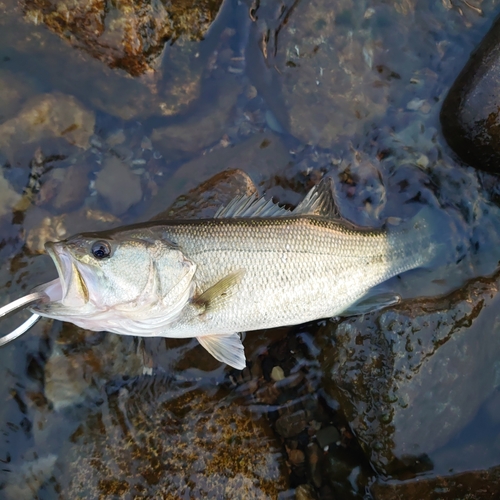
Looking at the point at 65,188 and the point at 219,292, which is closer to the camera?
the point at 219,292

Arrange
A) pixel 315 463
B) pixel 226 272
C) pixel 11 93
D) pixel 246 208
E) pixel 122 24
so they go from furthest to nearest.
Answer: pixel 315 463, pixel 11 93, pixel 122 24, pixel 246 208, pixel 226 272

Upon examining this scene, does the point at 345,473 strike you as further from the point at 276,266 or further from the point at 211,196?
the point at 211,196

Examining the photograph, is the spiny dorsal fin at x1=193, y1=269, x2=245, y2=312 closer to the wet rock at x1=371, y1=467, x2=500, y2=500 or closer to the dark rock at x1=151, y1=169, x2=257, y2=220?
the dark rock at x1=151, y1=169, x2=257, y2=220

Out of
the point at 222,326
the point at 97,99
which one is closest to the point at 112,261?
the point at 222,326

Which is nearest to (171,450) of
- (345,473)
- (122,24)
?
(345,473)

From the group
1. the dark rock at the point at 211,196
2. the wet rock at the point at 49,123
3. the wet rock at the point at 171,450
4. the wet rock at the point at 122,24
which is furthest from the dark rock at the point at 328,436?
the wet rock at the point at 122,24

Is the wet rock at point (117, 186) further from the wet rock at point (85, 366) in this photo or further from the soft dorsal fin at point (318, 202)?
the soft dorsal fin at point (318, 202)

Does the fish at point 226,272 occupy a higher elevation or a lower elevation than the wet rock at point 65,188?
higher

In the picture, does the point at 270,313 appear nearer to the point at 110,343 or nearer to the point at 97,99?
the point at 110,343
